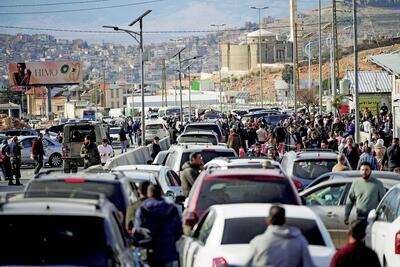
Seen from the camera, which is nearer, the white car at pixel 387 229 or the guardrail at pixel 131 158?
the white car at pixel 387 229

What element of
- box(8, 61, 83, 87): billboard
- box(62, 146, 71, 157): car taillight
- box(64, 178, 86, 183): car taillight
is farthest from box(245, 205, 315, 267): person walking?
box(8, 61, 83, 87): billboard

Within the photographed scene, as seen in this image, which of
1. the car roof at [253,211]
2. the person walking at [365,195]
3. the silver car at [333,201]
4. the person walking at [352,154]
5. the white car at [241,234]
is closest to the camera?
the white car at [241,234]

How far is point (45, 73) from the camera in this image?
409ft

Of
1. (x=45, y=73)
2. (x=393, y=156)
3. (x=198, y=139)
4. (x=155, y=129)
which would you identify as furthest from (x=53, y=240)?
(x=45, y=73)

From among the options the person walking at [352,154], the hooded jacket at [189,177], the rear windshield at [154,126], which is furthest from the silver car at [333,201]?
the rear windshield at [154,126]

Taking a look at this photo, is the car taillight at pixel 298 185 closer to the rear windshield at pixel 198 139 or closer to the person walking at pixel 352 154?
the person walking at pixel 352 154

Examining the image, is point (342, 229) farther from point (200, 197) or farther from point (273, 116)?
point (273, 116)

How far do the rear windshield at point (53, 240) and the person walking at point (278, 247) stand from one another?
1.41 metres

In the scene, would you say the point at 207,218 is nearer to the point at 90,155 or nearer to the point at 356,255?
the point at 356,255

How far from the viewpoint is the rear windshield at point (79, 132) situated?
145 feet

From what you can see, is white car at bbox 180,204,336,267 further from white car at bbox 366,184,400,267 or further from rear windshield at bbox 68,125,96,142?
rear windshield at bbox 68,125,96,142

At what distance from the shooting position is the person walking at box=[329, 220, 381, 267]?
10.8m

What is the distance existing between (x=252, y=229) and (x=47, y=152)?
38382 mm

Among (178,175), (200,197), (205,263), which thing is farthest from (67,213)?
(178,175)
